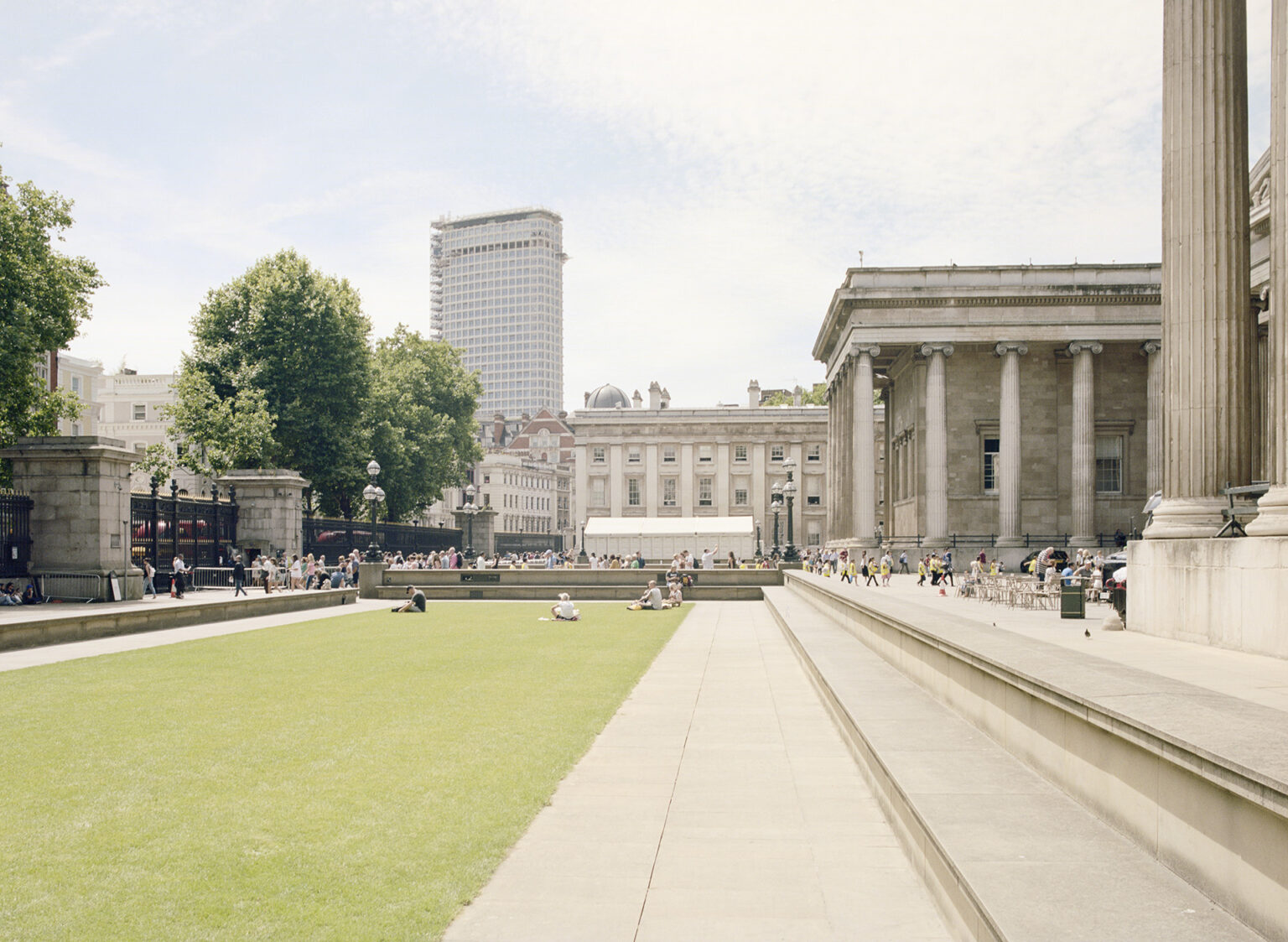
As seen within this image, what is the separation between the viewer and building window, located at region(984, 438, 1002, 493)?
4722 cm

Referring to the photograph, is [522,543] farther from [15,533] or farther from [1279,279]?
[1279,279]

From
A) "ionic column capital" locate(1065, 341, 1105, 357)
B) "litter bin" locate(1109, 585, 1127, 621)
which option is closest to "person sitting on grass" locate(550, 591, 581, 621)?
"litter bin" locate(1109, 585, 1127, 621)

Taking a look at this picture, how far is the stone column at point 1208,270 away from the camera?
1285cm

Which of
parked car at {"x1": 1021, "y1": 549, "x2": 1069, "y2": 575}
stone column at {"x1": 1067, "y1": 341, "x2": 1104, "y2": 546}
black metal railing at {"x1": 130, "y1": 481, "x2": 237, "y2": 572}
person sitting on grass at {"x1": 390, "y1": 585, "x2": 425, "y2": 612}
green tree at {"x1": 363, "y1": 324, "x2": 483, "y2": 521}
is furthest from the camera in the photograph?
green tree at {"x1": 363, "y1": 324, "x2": 483, "y2": 521}

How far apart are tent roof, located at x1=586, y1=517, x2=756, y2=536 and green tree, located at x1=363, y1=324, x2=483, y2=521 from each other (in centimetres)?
1167

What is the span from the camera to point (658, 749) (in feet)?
31.9

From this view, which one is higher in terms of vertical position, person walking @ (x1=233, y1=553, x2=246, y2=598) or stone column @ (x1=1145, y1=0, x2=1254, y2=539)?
stone column @ (x1=1145, y1=0, x2=1254, y2=539)

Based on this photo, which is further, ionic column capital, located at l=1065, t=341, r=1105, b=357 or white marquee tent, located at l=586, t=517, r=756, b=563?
white marquee tent, located at l=586, t=517, r=756, b=563

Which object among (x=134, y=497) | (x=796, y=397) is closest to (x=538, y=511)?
(x=796, y=397)

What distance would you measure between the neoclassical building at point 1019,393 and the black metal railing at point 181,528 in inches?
1116

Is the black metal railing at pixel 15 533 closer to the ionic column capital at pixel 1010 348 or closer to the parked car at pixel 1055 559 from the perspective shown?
the parked car at pixel 1055 559

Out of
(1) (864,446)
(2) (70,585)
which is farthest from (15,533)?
(1) (864,446)

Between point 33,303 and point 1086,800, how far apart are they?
39.0 meters

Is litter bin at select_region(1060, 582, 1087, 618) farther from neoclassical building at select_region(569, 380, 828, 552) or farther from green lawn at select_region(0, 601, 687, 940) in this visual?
neoclassical building at select_region(569, 380, 828, 552)
